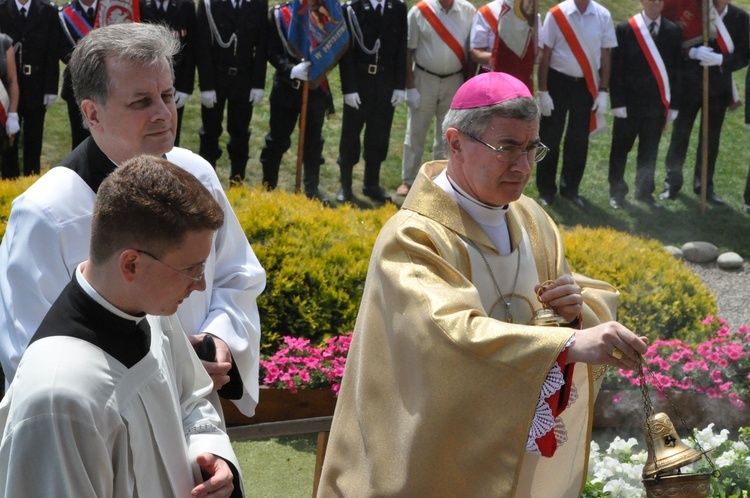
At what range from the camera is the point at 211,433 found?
2998 millimetres

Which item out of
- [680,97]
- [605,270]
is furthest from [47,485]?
[680,97]

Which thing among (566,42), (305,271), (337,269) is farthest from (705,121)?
(305,271)

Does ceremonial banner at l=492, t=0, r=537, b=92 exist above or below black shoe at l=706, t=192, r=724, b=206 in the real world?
above

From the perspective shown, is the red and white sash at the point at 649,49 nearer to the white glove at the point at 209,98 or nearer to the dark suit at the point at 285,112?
the dark suit at the point at 285,112

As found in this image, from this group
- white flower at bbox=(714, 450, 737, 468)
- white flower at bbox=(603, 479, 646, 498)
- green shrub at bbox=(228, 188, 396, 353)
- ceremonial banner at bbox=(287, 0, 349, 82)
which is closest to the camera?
white flower at bbox=(603, 479, 646, 498)

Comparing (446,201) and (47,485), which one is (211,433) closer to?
(47,485)

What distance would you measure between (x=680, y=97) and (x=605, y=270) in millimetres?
5612

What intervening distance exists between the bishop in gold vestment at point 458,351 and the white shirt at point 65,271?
0.42m

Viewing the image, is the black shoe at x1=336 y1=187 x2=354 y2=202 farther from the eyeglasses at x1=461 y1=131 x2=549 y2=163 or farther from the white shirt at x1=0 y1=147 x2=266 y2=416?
the eyeglasses at x1=461 y1=131 x2=549 y2=163

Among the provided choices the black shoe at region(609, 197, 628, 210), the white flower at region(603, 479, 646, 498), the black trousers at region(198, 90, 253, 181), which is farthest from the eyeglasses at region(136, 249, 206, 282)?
the black shoe at region(609, 197, 628, 210)

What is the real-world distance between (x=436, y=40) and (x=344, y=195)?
1.85 m

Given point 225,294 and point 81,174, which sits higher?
point 81,174

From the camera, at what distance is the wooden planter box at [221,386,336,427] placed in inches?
246

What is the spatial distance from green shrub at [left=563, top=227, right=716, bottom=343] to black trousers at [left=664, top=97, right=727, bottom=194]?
506cm
